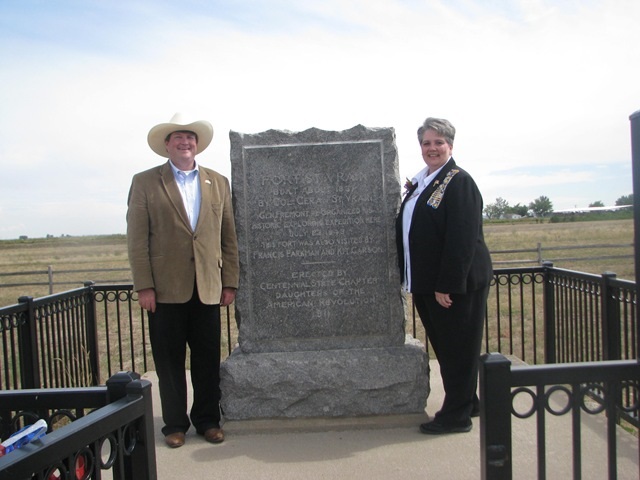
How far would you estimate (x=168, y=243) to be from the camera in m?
3.38

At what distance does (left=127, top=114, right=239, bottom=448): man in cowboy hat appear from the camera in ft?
11.1

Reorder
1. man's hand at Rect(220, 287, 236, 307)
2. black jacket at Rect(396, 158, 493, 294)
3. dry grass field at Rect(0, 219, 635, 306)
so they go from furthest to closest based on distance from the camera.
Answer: dry grass field at Rect(0, 219, 635, 306) < man's hand at Rect(220, 287, 236, 307) < black jacket at Rect(396, 158, 493, 294)

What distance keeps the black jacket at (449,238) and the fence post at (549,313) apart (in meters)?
1.71

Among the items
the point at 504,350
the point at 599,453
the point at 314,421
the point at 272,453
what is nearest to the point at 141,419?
the point at 272,453

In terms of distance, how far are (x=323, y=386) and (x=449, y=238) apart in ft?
4.40

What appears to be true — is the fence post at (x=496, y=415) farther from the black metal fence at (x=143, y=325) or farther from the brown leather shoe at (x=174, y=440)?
the brown leather shoe at (x=174, y=440)

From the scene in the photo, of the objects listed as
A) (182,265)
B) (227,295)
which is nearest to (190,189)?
(182,265)

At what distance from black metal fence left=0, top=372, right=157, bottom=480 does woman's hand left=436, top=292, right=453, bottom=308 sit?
2.01 m

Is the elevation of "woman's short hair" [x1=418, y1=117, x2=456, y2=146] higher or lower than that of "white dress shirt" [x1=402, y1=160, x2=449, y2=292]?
higher

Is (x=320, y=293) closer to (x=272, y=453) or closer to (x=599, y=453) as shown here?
Answer: (x=272, y=453)

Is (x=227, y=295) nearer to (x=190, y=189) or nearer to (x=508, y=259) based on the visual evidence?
(x=190, y=189)

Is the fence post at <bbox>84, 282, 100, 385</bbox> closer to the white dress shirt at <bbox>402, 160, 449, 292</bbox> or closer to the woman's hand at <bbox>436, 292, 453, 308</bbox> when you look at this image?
the white dress shirt at <bbox>402, 160, 449, 292</bbox>

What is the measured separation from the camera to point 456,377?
11.2 feet

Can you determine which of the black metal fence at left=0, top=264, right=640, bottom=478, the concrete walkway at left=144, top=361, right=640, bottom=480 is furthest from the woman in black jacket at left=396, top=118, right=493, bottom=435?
the black metal fence at left=0, top=264, right=640, bottom=478
